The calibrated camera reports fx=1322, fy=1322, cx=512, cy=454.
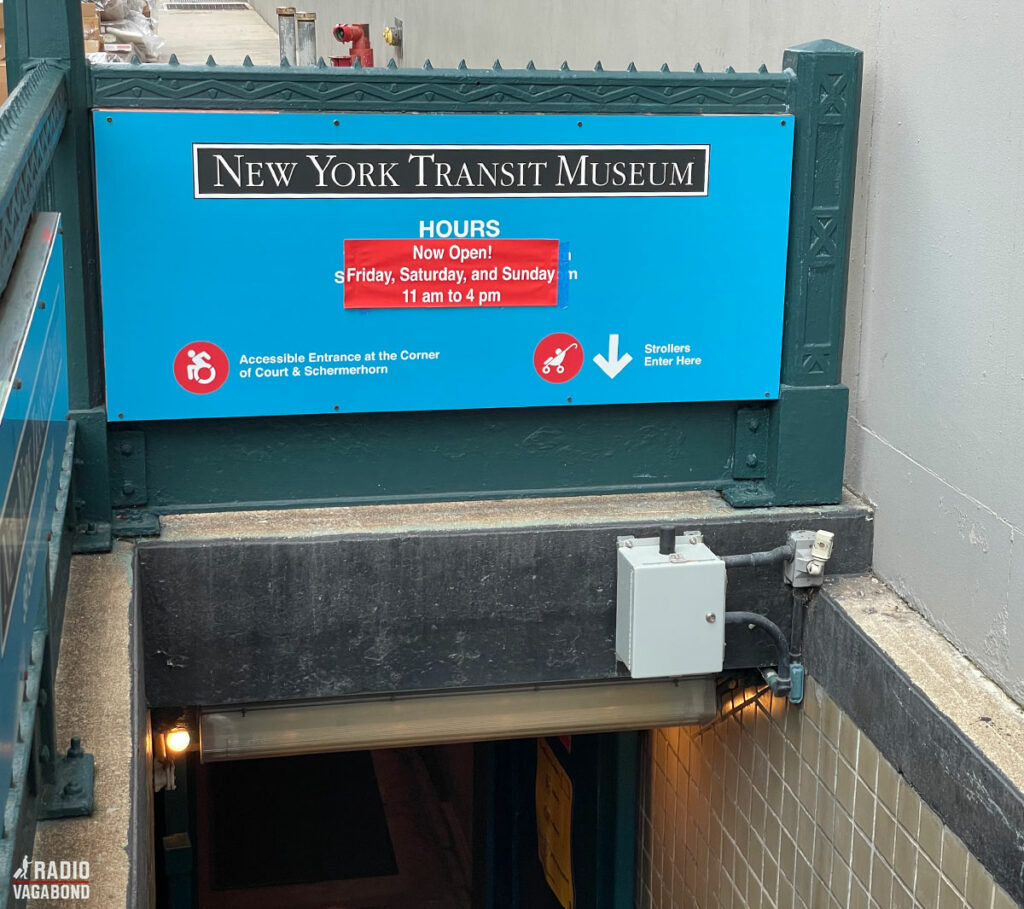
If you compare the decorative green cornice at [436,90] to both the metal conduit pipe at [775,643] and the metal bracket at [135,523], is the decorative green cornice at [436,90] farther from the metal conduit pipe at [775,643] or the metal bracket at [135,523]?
the metal conduit pipe at [775,643]

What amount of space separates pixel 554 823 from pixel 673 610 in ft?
11.6

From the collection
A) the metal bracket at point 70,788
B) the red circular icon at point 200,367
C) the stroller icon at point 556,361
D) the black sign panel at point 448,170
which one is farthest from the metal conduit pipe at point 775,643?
the metal bracket at point 70,788

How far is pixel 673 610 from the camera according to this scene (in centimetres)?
430

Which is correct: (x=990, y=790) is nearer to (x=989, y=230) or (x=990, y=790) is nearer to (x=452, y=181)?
(x=989, y=230)

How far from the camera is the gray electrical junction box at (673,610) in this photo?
427 centimetres

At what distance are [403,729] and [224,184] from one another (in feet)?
6.63

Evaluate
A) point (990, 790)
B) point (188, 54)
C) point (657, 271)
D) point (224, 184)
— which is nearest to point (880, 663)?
point (990, 790)

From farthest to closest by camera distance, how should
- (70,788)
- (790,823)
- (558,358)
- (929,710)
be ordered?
(790,823) < (558,358) < (929,710) < (70,788)

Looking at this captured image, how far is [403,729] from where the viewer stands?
4789 mm

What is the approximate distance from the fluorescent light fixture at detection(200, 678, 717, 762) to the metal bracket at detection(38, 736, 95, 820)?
5.98 feet

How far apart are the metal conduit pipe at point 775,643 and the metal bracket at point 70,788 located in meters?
2.23

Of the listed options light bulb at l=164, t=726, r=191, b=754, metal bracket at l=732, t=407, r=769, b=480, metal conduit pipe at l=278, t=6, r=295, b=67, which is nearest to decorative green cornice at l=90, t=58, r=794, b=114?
metal bracket at l=732, t=407, r=769, b=480

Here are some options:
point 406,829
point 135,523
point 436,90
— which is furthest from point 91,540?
point 406,829

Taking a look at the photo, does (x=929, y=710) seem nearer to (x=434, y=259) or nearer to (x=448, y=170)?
(x=434, y=259)
